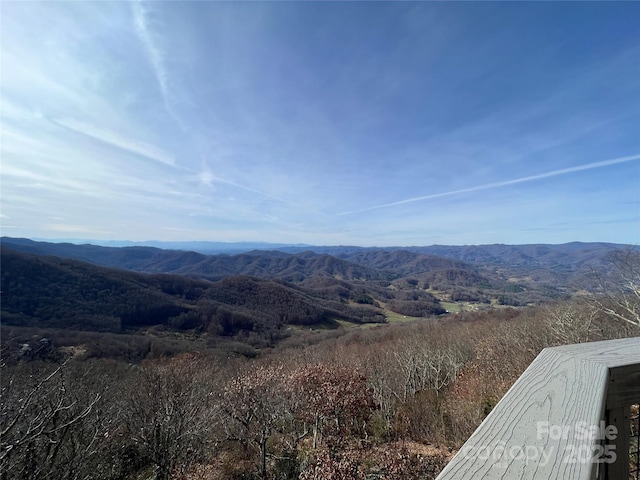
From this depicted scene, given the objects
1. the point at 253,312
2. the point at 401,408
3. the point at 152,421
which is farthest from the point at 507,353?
the point at 253,312

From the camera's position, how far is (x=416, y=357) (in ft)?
100

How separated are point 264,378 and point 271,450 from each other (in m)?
6.88

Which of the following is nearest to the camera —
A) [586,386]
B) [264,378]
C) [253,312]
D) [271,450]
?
[586,386]

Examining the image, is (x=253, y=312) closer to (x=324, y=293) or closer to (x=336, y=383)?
(x=324, y=293)

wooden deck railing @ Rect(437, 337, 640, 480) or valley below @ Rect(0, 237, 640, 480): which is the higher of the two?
wooden deck railing @ Rect(437, 337, 640, 480)

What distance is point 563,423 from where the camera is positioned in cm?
110

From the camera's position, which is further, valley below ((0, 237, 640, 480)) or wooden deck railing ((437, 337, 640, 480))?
valley below ((0, 237, 640, 480))

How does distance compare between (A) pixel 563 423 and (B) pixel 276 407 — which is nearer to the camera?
(A) pixel 563 423

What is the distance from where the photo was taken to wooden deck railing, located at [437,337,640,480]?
2.91ft

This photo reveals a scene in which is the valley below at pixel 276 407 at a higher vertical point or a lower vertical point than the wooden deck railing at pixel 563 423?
lower

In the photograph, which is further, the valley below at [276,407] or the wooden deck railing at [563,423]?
the valley below at [276,407]

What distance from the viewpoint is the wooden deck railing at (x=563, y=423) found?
887 millimetres

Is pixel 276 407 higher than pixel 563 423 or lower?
lower

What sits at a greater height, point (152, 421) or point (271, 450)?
point (152, 421)
